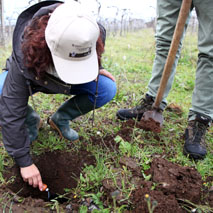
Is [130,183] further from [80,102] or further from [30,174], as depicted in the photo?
[80,102]

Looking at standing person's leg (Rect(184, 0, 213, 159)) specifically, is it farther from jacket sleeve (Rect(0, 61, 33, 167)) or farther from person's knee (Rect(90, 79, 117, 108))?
jacket sleeve (Rect(0, 61, 33, 167))

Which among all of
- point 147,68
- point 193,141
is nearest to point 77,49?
point 193,141

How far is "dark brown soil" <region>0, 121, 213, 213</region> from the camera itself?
4.15ft

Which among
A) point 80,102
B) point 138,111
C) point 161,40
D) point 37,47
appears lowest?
point 138,111

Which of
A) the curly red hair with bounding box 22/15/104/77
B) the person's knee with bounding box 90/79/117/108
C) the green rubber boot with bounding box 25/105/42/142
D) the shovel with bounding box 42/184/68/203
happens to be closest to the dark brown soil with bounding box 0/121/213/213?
the shovel with bounding box 42/184/68/203

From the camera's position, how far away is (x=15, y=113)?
1354 millimetres

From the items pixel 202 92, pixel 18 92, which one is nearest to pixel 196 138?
pixel 202 92

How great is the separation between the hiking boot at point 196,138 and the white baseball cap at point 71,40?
106 cm

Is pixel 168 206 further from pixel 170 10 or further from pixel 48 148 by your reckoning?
pixel 170 10

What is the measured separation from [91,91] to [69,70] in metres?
0.65

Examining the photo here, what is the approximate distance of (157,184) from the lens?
1352 mm

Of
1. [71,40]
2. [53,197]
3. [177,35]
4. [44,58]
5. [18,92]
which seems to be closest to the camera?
[71,40]

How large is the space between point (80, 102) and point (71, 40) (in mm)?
853

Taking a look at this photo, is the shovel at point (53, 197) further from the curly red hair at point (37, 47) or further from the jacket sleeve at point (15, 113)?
the curly red hair at point (37, 47)
